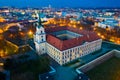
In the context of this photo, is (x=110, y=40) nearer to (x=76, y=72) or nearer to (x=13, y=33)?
(x=76, y=72)

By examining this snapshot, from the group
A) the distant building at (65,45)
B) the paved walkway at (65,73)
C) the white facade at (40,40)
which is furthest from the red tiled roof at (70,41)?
the paved walkway at (65,73)

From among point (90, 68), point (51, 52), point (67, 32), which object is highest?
point (67, 32)

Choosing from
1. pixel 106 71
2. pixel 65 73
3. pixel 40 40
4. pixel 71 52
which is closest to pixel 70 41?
pixel 71 52

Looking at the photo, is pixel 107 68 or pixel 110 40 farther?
pixel 110 40

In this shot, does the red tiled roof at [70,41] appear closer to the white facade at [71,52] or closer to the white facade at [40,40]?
the white facade at [71,52]

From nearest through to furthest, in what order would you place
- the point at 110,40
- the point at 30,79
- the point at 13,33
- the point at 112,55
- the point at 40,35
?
the point at 30,79, the point at 40,35, the point at 112,55, the point at 110,40, the point at 13,33

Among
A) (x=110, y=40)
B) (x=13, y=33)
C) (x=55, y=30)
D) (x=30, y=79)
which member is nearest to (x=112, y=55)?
(x=110, y=40)
